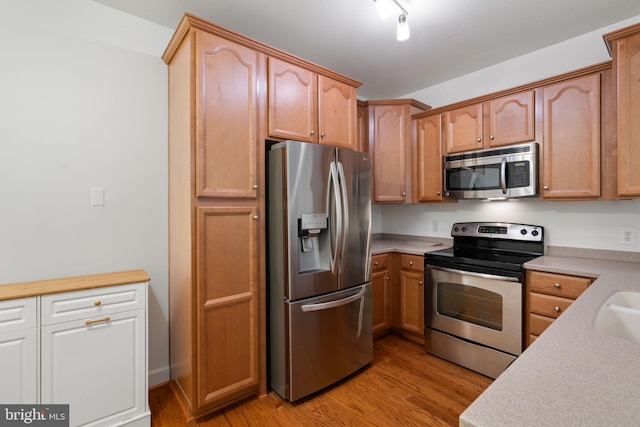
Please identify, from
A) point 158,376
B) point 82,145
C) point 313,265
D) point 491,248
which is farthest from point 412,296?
point 82,145

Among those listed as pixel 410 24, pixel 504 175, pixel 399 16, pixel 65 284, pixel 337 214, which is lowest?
pixel 65 284

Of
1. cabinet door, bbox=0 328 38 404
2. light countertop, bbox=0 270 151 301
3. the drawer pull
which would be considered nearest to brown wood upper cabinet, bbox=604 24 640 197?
light countertop, bbox=0 270 151 301

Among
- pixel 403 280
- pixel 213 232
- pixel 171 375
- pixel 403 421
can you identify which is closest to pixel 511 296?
pixel 403 280

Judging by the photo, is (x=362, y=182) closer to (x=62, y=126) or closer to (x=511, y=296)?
(x=511, y=296)

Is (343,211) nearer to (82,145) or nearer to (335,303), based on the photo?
(335,303)

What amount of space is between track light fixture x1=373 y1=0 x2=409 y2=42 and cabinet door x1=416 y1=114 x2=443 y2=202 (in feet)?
3.94

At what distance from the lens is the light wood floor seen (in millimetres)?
1856

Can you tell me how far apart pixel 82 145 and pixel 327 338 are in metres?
2.03

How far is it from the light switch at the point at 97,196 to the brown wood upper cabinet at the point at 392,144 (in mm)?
2269

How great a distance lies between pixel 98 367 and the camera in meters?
1.65

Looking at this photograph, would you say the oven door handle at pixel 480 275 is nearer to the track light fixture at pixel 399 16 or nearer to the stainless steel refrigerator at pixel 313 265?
the stainless steel refrigerator at pixel 313 265

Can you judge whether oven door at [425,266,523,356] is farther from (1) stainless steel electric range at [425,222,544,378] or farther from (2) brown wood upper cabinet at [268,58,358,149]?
(2) brown wood upper cabinet at [268,58,358,149]

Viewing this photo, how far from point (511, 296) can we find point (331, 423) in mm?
1503

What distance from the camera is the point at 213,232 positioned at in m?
1.85
